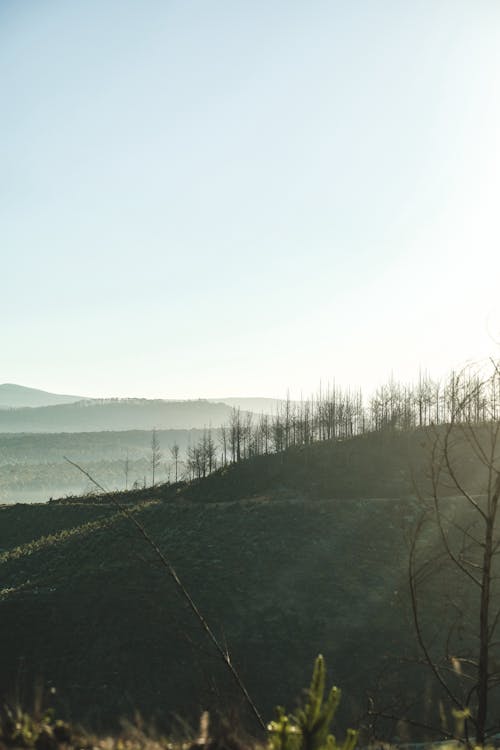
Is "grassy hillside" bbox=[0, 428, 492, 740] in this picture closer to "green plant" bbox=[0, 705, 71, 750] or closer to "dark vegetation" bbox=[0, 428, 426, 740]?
"dark vegetation" bbox=[0, 428, 426, 740]

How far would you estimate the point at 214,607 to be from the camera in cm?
2703

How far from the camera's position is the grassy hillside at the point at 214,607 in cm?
2116

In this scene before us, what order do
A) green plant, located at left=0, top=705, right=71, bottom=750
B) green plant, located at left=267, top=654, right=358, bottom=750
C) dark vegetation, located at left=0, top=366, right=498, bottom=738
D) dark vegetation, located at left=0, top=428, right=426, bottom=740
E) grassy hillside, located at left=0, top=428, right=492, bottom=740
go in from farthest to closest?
dark vegetation, located at left=0, top=428, right=426, bottom=740 → grassy hillside, located at left=0, top=428, right=492, bottom=740 → dark vegetation, located at left=0, top=366, right=498, bottom=738 → green plant, located at left=0, top=705, right=71, bottom=750 → green plant, located at left=267, top=654, right=358, bottom=750

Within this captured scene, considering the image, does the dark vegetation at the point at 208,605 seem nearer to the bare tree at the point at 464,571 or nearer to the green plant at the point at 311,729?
the bare tree at the point at 464,571

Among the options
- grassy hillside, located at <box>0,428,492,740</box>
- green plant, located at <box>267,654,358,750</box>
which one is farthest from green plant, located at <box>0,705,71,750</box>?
grassy hillside, located at <box>0,428,492,740</box>

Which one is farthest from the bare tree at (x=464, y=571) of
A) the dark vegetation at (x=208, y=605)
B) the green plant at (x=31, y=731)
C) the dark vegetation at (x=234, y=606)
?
the green plant at (x=31, y=731)

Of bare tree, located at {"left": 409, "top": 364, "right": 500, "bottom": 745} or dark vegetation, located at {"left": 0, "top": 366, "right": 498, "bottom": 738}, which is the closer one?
bare tree, located at {"left": 409, "top": 364, "right": 500, "bottom": 745}

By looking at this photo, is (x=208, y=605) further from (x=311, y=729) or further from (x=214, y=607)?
(x=311, y=729)

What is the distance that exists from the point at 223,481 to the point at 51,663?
39.8 meters

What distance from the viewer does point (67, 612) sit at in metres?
27.3

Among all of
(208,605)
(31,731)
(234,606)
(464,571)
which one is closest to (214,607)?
(208,605)

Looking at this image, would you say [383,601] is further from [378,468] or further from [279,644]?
[378,468]

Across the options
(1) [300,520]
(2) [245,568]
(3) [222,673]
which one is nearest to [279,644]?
(3) [222,673]

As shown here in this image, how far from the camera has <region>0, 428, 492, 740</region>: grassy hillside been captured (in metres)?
21.2
